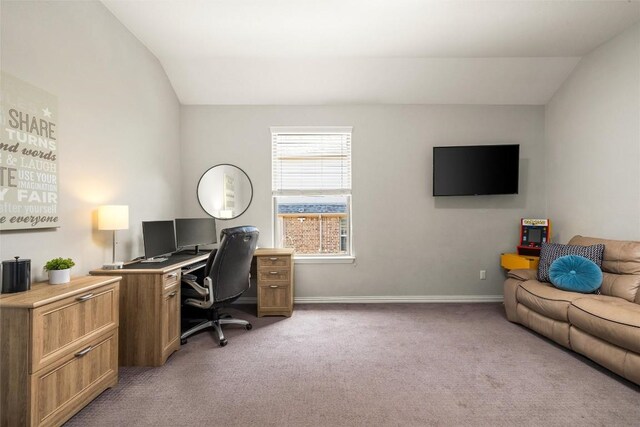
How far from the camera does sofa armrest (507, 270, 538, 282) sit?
3378 millimetres

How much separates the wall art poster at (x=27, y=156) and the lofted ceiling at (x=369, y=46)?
1.37m

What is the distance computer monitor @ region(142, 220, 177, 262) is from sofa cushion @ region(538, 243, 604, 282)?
391 centimetres

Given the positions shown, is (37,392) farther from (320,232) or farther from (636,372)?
(636,372)

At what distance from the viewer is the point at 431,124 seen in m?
4.26

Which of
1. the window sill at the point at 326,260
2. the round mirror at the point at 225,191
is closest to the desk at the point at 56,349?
the round mirror at the point at 225,191

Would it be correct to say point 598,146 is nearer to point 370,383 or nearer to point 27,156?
point 370,383

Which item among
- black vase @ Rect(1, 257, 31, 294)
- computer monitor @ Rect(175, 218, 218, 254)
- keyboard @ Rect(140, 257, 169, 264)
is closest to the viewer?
black vase @ Rect(1, 257, 31, 294)

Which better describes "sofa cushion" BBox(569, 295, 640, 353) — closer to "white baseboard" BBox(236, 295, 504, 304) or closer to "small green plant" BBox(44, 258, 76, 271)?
"white baseboard" BBox(236, 295, 504, 304)

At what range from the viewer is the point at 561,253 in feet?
10.5

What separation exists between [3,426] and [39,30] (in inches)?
92.4

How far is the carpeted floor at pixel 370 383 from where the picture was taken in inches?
73.5

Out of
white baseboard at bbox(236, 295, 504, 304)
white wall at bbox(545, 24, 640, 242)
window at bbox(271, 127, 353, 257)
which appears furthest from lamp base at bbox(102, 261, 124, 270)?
white wall at bbox(545, 24, 640, 242)

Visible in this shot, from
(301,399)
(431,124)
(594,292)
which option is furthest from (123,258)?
(594,292)

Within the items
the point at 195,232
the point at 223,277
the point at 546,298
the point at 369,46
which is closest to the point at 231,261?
the point at 223,277
